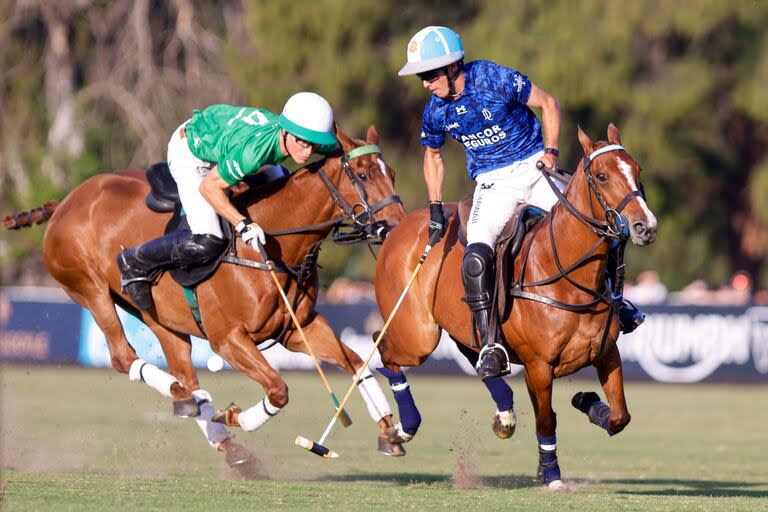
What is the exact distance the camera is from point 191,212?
330 inches

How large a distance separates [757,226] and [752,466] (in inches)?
618

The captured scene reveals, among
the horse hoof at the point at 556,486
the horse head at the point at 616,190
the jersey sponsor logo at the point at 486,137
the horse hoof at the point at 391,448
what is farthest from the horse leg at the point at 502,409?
the jersey sponsor logo at the point at 486,137

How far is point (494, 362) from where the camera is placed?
7.47m

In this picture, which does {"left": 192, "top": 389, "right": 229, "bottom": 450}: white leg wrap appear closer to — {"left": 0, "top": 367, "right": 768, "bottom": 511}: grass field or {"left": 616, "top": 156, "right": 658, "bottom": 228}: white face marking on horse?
Result: {"left": 0, "top": 367, "right": 768, "bottom": 511}: grass field

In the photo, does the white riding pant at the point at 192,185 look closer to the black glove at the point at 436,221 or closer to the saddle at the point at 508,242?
the black glove at the point at 436,221

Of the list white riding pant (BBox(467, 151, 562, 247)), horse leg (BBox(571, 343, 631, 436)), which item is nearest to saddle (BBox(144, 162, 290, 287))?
white riding pant (BBox(467, 151, 562, 247))

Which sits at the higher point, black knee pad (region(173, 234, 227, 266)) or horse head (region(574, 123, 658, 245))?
horse head (region(574, 123, 658, 245))

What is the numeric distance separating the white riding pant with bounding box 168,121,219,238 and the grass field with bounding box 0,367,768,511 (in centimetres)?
160

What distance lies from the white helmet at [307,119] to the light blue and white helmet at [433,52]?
537mm

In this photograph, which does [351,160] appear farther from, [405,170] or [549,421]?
[405,170]

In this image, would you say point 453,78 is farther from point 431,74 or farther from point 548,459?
point 548,459

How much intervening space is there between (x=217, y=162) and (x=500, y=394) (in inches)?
91.6

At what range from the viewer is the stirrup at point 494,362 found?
24.4 ft

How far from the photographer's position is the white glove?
25.8 feet
